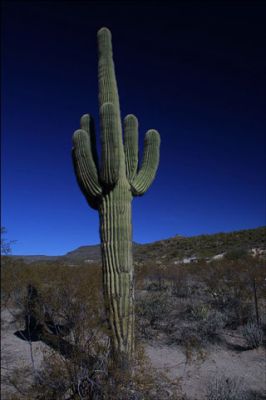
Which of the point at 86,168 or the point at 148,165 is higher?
the point at 148,165

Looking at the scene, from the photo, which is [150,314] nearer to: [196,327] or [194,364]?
[196,327]

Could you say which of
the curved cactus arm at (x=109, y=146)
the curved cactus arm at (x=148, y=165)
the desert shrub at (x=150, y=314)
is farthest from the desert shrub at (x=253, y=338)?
the curved cactus arm at (x=109, y=146)

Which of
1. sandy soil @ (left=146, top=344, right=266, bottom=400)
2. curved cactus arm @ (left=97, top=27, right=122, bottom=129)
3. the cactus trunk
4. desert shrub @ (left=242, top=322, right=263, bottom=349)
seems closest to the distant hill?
desert shrub @ (left=242, top=322, right=263, bottom=349)

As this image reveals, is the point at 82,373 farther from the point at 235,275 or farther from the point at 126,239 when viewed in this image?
the point at 235,275

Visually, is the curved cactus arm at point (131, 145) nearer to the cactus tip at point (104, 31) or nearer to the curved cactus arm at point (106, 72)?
the curved cactus arm at point (106, 72)

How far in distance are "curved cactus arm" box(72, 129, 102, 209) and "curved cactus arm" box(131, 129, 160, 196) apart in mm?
667

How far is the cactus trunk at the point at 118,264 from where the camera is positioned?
4566 mm

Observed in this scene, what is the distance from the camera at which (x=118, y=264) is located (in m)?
4.84

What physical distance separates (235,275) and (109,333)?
6.60 m

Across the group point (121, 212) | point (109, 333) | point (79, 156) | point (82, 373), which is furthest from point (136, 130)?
point (82, 373)

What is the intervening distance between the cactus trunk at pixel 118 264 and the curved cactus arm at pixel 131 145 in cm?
41

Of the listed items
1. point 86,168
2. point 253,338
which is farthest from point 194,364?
point 86,168

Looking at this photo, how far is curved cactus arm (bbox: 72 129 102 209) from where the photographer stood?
17.7 feet

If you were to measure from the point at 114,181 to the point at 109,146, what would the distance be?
1.89 feet
